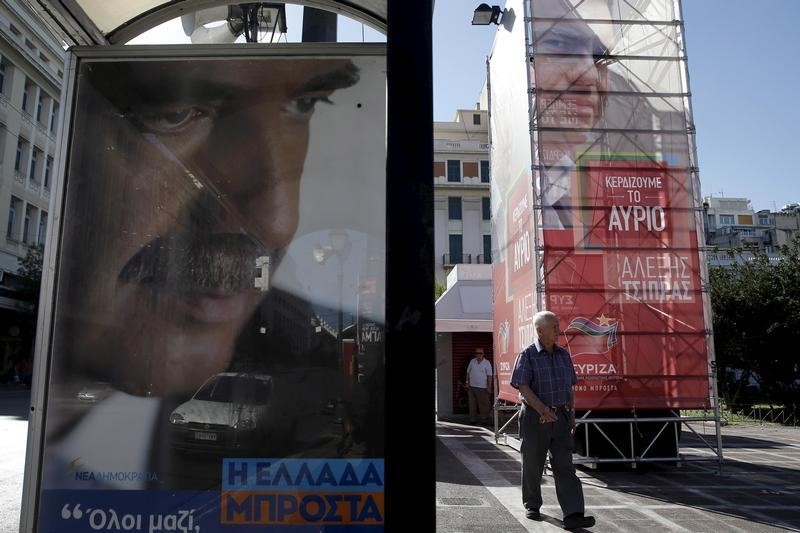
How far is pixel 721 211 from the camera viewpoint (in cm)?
10719

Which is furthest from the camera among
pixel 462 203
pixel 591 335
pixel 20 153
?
pixel 462 203

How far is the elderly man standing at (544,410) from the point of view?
5777mm

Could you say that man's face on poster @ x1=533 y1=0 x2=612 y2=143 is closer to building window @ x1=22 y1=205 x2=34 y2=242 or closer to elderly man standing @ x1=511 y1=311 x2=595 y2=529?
elderly man standing @ x1=511 y1=311 x2=595 y2=529

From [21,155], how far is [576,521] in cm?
4045

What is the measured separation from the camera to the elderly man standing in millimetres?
5777

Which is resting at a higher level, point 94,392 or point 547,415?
point 94,392

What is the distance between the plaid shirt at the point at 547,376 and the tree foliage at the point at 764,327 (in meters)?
17.3

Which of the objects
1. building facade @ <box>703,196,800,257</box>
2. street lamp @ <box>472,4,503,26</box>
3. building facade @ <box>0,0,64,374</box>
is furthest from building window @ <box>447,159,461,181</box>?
street lamp @ <box>472,4,503,26</box>

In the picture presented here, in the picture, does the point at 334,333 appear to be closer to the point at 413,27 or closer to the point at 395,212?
the point at 395,212

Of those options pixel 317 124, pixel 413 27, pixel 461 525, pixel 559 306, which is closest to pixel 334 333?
pixel 317 124

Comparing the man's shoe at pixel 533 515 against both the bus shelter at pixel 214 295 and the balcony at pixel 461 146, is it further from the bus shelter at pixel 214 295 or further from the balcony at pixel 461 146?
the balcony at pixel 461 146

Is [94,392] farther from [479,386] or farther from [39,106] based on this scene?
[39,106]

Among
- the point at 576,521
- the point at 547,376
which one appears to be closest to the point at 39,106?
the point at 547,376

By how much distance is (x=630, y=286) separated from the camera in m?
8.93
